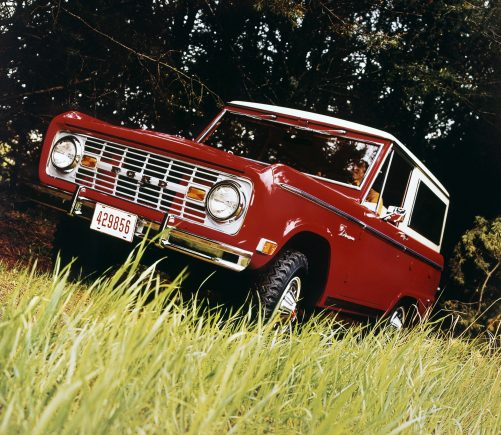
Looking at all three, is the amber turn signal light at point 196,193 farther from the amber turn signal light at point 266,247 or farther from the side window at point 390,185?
the side window at point 390,185

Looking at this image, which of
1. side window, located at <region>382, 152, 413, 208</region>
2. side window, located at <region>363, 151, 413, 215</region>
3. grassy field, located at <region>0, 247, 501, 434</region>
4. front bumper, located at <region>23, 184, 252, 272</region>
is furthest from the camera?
side window, located at <region>382, 152, 413, 208</region>

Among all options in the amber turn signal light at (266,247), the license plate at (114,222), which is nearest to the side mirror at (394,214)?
the amber turn signal light at (266,247)

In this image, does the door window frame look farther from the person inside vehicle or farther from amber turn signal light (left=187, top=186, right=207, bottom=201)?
amber turn signal light (left=187, top=186, right=207, bottom=201)

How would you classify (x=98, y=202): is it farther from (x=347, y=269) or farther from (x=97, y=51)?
(x=97, y=51)

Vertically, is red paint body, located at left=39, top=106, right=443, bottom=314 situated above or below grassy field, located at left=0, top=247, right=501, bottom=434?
above

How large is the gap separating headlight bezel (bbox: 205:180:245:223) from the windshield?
4.58 feet

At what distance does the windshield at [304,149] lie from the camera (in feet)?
15.7

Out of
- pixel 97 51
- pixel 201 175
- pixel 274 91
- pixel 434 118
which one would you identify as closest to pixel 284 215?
pixel 201 175

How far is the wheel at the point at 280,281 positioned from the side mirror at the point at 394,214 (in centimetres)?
115

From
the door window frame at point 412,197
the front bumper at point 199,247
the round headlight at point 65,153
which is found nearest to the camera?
the front bumper at point 199,247

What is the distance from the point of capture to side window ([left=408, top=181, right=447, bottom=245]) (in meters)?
5.88

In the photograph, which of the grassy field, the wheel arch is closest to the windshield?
the wheel arch

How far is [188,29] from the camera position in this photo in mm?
8594

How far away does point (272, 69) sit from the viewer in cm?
986
